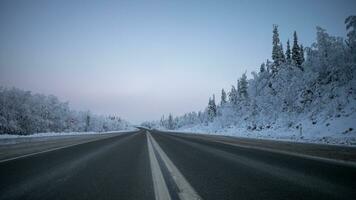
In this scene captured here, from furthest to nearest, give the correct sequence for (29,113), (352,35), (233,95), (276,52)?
(233,95) → (29,113) → (276,52) → (352,35)

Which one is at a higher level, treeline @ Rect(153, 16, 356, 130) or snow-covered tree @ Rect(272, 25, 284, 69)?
snow-covered tree @ Rect(272, 25, 284, 69)

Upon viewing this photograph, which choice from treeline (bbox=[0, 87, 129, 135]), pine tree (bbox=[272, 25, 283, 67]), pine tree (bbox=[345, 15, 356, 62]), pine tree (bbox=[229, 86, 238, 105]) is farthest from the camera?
pine tree (bbox=[229, 86, 238, 105])

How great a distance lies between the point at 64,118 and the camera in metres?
92.7

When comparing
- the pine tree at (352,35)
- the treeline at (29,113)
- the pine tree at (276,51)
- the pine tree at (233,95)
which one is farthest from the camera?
the pine tree at (233,95)

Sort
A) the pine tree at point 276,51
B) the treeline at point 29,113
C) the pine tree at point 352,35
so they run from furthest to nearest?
the treeline at point 29,113
the pine tree at point 276,51
the pine tree at point 352,35

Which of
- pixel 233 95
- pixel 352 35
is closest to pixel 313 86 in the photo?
pixel 352 35

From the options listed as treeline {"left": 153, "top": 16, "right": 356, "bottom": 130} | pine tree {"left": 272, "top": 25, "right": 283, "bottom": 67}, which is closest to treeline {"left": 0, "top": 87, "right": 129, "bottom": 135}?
treeline {"left": 153, "top": 16, "right": 356, "bottom": 130}

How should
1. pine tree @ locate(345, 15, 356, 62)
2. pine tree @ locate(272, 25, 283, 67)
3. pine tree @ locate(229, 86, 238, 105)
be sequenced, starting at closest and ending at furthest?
pine tree @ locate(345, 15, 356, 62), pine tree @ locate(272, 25, 283, 67), pine tree @ locate(229, 86, 238, 105)

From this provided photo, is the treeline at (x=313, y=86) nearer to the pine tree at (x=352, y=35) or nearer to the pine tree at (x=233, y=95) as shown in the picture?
the pine tree at (x=352, y=35)

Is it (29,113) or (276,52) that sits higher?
(276,52)

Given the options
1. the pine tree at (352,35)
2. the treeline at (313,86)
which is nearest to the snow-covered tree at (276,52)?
the treeline at (313,86)

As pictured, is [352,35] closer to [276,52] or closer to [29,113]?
[276,52]

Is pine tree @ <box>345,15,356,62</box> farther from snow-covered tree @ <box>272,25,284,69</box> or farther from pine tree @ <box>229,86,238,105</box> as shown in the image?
pine tree @ <box>229,86,238,105</box>

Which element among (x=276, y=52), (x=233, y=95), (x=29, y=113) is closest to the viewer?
(x=276, y=52)
